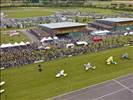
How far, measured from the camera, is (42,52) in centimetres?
6475

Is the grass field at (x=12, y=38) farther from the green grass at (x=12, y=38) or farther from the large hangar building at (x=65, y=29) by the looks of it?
the large hangar building at (x=65, y=29)

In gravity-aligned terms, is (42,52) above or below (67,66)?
above

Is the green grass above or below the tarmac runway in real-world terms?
above

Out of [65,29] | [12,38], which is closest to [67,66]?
[65,29]

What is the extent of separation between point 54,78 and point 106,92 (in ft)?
40.0

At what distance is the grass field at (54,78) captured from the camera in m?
42.2

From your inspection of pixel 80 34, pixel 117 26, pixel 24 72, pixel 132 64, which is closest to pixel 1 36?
pixel 80 34

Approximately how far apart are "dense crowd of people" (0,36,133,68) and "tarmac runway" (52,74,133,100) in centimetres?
1939

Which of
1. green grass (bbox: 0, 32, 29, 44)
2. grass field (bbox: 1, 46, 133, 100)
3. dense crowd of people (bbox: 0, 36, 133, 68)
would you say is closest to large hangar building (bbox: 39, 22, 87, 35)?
green grass (bbox: 0, 32, 29, 44)

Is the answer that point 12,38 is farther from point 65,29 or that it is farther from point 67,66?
point 67,66

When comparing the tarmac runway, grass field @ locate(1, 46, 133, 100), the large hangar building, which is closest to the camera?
the tarmac runway

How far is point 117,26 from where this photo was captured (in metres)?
95.1

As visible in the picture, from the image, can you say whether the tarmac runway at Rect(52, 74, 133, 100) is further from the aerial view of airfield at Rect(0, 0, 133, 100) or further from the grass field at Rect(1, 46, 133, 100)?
the grass field at Rect(1, 46, 133, 100)

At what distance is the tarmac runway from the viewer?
129 ft
